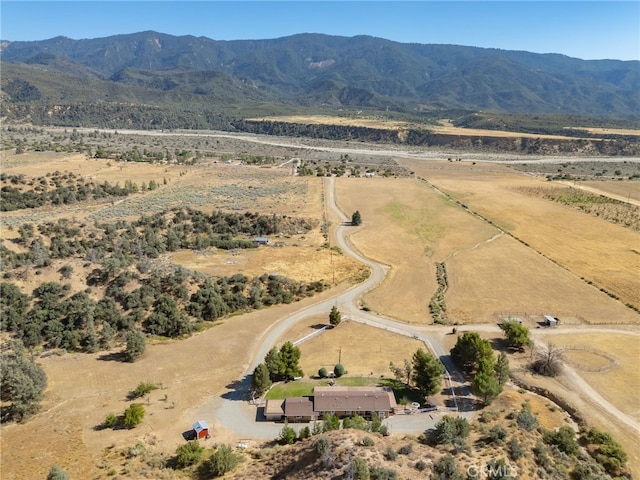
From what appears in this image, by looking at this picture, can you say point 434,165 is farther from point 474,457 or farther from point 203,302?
point 474,457

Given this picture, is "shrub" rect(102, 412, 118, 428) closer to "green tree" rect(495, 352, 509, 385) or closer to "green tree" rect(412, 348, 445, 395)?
"green tree" rect(412, 348, 445, 395)

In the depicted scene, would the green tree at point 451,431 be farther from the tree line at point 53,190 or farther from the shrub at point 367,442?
the tree line at point 53,190

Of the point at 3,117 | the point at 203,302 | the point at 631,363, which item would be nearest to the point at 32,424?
the point at 203,302

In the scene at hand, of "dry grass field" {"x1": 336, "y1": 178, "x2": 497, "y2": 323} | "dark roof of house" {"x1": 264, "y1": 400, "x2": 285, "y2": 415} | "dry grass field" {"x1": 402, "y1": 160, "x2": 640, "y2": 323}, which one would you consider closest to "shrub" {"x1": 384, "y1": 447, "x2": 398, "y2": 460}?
"dark roof of house" {"x1": 264, "y1": 400, "x2": 285, "y2": 415}

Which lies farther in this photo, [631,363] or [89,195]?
[89,195]

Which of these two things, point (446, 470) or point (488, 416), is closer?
point (446, 470)

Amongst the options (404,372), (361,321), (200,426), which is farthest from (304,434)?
(361,321)

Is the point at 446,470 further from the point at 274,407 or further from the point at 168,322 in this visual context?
the point at 168,322

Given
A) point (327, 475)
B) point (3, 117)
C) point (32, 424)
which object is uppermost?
point (3, 117)
